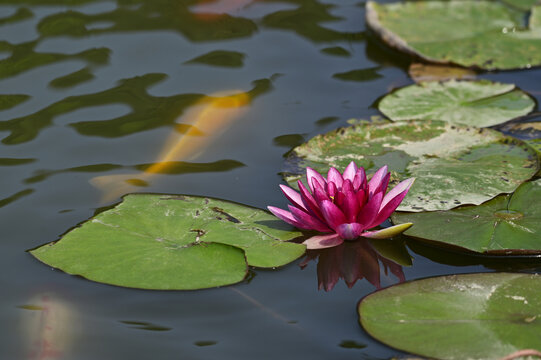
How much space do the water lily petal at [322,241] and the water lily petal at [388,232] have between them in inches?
3.3

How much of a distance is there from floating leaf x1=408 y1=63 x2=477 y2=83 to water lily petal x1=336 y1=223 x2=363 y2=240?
4.56ft

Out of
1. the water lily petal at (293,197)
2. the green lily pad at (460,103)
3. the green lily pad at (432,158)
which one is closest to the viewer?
the water lily petal at (293,197)

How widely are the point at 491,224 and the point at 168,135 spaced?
1338 mm

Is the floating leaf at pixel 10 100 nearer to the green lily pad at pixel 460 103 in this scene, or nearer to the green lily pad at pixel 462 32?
the green lily pad at pixel 460 103

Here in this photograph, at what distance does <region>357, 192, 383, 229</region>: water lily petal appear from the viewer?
195 centimetres

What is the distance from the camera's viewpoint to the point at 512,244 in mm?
1938

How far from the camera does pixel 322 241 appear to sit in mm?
2031

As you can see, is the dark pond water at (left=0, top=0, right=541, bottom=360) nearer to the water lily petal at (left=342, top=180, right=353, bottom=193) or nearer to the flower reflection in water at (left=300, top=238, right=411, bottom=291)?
the flower reflection in water at (left=300, top=238, right=411, bottom=291)

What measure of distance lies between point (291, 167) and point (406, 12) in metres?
1.75

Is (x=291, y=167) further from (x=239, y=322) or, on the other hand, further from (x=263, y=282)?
(x=239, y=322)

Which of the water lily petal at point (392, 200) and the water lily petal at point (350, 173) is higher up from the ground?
the water lily petal at point (350, 173)

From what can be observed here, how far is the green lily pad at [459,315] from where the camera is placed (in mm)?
1538

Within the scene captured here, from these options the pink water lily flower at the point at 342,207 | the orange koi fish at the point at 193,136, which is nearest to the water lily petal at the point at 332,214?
the pink water lily flower at the point at 342,207

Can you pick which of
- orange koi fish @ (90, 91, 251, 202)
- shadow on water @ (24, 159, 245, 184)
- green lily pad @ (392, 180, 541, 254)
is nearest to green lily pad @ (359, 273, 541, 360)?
green lily pad @ (392, 180, 541, 254)
